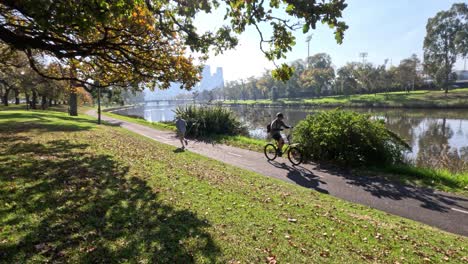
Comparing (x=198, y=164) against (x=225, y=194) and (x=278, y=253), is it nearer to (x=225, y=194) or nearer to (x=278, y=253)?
(x=225, y=194)

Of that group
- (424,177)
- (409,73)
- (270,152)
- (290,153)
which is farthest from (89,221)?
(409,73)

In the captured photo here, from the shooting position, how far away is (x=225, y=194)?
7.64 meters

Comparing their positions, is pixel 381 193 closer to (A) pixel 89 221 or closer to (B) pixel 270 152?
(B) pixel 270 152

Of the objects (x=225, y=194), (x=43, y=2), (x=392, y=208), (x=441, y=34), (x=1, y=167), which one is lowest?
(x=392, y=208)

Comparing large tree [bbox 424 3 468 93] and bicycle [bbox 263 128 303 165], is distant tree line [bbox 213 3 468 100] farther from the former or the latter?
bicycle [bbox 263 128 303 165]

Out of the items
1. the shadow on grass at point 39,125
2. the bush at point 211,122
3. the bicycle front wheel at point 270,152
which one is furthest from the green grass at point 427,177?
the shadow on grass at point 39,125

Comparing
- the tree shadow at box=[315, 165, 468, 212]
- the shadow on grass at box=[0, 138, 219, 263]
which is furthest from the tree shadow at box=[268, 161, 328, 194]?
the shadow on grass at box=[0, 138, 219, 263]

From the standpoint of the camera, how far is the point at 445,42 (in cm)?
7300

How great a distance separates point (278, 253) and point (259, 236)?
61cm

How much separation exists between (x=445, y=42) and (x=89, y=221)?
92.3 m

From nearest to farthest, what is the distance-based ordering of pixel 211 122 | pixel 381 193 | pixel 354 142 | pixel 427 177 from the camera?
pixel 381 193, pixel 427 177, pixel 354 142, pixel 211 122

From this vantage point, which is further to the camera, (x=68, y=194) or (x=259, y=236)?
(x=68, y=194)

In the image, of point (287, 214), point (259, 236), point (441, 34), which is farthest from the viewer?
point (441, 34)

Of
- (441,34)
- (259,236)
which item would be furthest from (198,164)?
(441,34)
